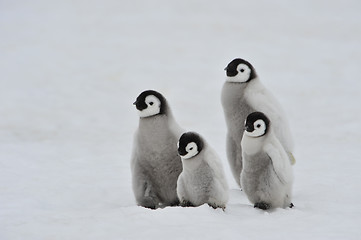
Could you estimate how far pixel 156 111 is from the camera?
5.43m

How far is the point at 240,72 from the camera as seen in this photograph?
598 cm

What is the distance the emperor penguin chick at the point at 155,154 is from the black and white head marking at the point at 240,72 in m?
0.90

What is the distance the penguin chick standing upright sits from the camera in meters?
5.81

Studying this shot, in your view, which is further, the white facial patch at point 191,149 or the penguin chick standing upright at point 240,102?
the penguin chick standing upright at point 240,102

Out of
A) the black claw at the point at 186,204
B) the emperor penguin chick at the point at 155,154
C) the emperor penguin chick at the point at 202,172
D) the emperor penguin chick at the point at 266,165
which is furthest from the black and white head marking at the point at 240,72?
the black claw at the point at 186,204

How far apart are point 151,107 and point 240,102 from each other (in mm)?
1020

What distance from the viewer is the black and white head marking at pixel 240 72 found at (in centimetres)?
597

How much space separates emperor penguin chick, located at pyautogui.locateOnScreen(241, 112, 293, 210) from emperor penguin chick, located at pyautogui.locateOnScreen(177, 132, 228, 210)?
348 millimetres

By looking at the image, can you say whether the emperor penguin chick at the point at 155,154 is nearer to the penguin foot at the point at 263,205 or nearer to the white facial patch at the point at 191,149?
the white facial patch at the point at 191,149

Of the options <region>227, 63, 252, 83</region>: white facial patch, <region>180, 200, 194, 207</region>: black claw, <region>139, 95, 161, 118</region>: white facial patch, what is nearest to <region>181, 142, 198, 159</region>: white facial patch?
<region>180, 200, 194, 207</region>: black claw

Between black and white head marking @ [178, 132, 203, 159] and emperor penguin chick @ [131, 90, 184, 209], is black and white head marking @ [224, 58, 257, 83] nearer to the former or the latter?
emperor penguin chick @ [131, 90, 184, 209]

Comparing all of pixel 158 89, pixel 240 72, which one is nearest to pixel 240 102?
pixel 240 72

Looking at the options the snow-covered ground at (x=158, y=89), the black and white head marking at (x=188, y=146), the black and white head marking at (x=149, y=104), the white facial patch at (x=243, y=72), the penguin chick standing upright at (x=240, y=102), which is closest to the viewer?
the snow-covered ground at (x=158, y=89)

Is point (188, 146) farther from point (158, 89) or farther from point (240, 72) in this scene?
point (158, 89)
